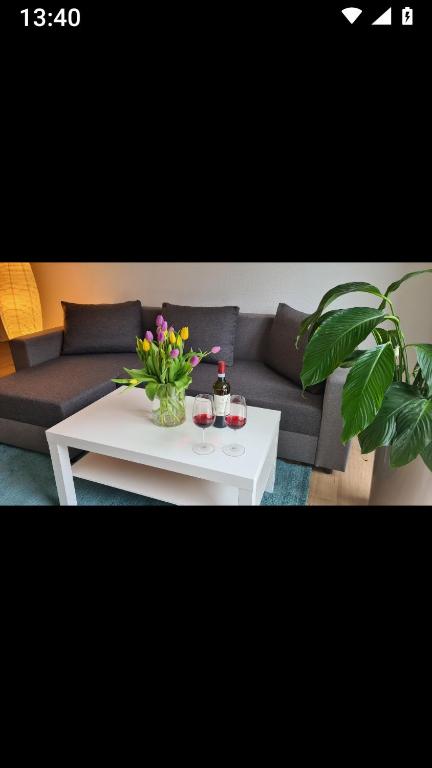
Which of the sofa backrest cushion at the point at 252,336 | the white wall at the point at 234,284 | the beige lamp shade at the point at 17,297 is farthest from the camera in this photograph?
the beige lamp shade at the point at 17,297

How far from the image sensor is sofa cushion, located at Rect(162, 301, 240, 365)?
2391 mm

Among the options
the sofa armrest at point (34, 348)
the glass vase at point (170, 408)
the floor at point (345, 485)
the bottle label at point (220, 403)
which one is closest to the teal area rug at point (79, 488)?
the floor at point (345, 485)

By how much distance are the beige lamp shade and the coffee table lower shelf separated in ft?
6.41

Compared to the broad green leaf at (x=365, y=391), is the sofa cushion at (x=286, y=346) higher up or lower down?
lower down

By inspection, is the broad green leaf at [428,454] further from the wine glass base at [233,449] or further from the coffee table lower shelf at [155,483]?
the coffee table lower shelf at [155,483]

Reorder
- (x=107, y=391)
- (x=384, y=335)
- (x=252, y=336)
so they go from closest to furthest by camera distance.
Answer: (x=384, y=335), (x=107, y=391), (x=252, y=336)

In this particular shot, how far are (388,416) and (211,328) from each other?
1674 millimetres

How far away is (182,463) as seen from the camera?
130cm

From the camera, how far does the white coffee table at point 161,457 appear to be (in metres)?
1.29

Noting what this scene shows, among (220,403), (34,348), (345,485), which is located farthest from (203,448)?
(34,348)
